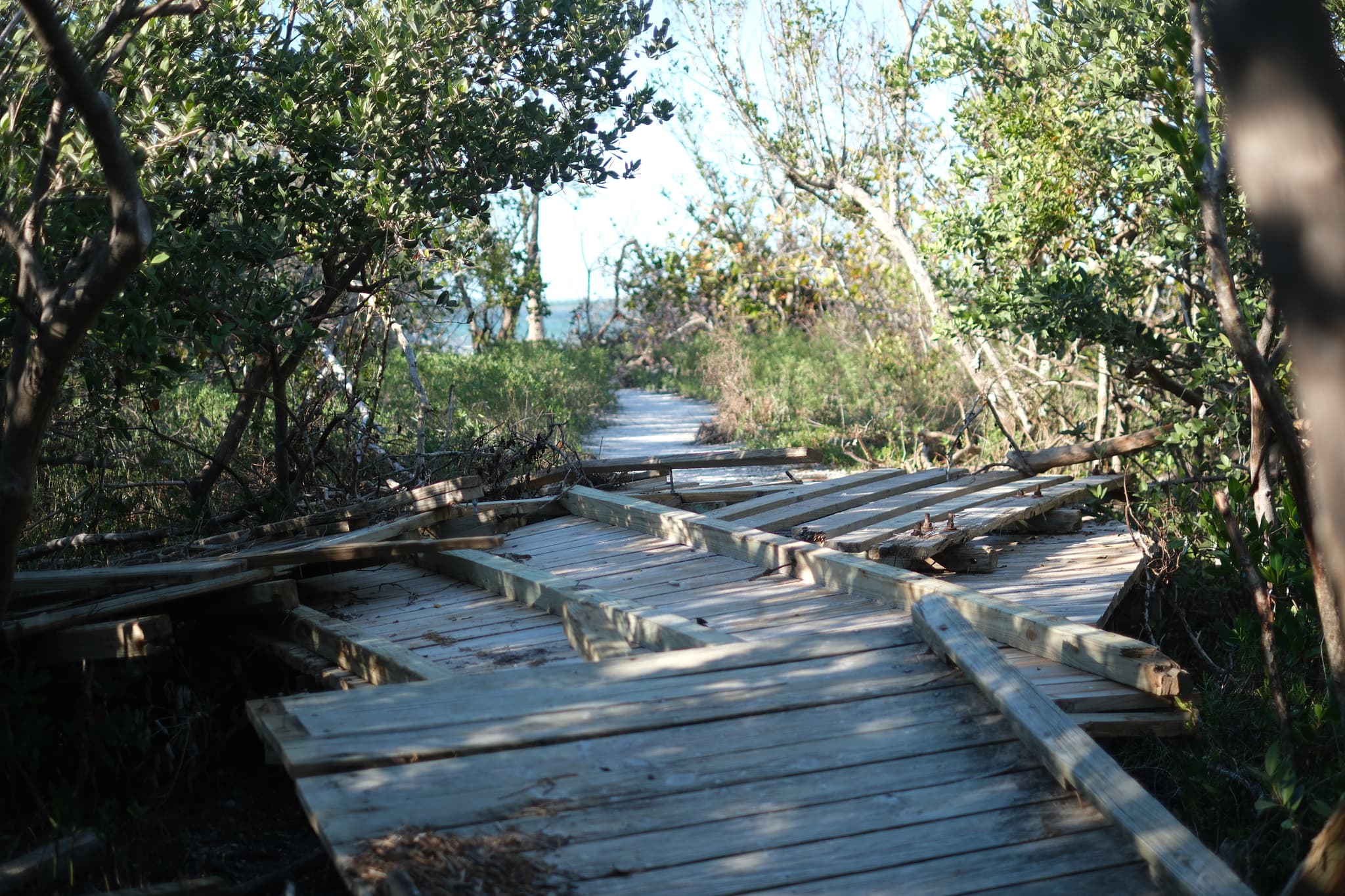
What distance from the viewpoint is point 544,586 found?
194 inches

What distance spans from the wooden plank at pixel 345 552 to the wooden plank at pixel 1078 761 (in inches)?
100

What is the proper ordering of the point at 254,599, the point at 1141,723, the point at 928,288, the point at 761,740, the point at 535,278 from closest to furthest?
the point at 761,740
the point at 1141,723
the point at 254,599
the point at 928,288
the point at 535,278

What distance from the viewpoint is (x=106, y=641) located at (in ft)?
13.2

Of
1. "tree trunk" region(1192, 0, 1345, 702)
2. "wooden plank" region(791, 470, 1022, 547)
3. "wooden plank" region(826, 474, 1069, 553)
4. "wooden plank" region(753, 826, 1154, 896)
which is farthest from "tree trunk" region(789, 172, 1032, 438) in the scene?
"tree trunk" region(1192, 0, 1345, 702)

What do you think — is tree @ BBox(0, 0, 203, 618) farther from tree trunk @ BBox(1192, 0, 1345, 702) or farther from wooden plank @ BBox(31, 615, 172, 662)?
tree trunk @ BBox(1192, 0, 1345, 702)

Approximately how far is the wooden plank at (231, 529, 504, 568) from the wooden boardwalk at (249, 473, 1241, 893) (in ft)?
1.09

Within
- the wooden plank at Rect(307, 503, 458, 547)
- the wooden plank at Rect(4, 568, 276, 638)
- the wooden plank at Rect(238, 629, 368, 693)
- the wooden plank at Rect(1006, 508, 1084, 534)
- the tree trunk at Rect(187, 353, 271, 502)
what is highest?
the tree trunk at Rect(187, 353, 271, 502)

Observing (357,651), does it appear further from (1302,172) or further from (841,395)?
Answer: (841,395)

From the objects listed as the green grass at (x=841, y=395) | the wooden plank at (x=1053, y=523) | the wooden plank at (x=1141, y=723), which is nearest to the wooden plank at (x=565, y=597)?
the wooden plank at (x=1141, y=723)

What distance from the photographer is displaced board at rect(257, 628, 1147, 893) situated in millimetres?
2607

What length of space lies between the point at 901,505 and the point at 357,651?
10.9 feet

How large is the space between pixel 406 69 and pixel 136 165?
212 centimetres

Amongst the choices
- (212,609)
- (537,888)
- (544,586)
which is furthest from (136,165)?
(537,888)

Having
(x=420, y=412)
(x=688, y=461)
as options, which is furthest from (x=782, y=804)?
(x=420, y=412)
